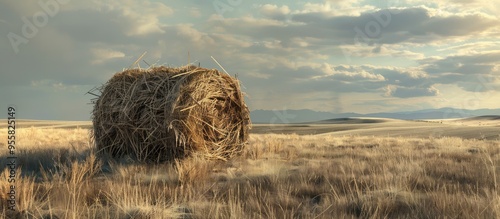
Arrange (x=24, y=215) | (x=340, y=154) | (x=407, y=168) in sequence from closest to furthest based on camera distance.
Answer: (x=24, y=215)
(x=407, y=168)
(x=340, y=154)

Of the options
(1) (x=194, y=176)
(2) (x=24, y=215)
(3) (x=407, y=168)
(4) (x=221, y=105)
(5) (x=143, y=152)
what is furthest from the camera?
(4) (x=221, y=105)

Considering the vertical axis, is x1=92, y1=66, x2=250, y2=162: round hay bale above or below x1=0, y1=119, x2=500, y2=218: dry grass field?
above

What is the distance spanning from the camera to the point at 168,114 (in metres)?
7.31

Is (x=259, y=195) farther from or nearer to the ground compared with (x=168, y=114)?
nearer to the ground

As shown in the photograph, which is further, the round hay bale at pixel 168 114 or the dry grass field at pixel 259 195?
the round hay bale at pixel 168 114

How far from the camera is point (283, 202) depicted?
420 cm

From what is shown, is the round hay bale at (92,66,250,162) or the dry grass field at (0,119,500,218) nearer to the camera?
the dry grass field at (0,119,500,218)

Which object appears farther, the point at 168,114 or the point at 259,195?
the point at 168,114

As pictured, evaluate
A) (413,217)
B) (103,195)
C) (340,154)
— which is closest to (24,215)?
(103,195)

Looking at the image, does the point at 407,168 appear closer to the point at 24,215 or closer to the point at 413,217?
the point at 413,217

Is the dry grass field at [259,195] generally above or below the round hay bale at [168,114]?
below

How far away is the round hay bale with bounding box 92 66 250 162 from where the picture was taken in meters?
7.44

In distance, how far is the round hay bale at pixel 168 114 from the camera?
7.44 m

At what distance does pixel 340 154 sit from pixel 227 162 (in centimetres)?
327
